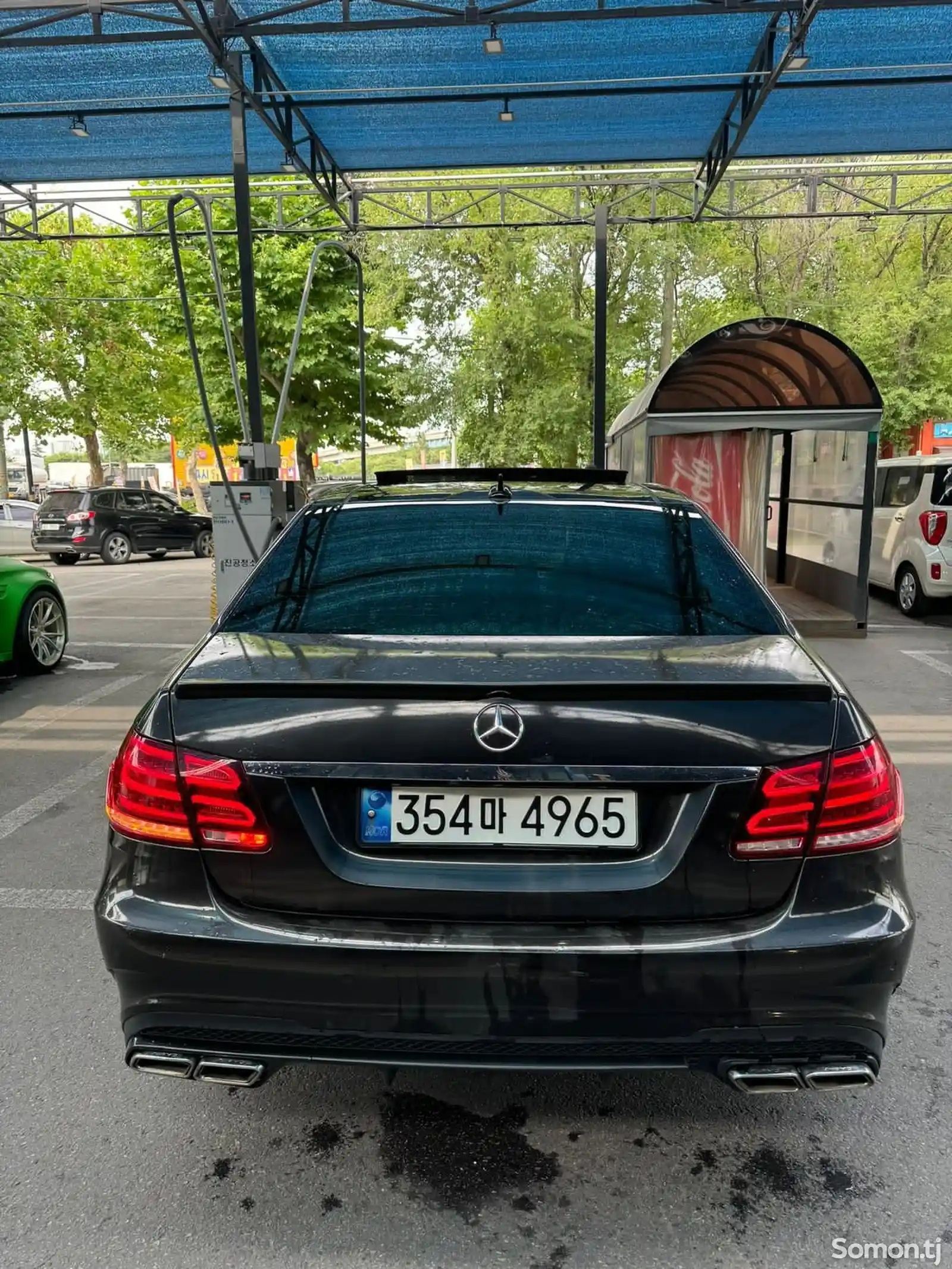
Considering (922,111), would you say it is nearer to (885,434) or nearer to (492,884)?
(492,884)

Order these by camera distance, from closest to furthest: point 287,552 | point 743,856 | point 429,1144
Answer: point 743,856
point 429,1144
point 287,552

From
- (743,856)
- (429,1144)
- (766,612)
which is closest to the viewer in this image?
(743,856)

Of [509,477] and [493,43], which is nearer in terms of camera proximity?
→ [509,477]

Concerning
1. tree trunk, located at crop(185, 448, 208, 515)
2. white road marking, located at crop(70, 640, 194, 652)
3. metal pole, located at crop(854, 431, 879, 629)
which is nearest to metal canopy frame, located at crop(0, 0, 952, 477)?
white road marking, located at crop(70, 640, 194, 652)

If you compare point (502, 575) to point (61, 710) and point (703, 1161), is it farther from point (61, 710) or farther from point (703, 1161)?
point (61, 710)

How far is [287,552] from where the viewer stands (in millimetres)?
2893

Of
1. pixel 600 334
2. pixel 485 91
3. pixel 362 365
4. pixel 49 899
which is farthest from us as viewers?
pixel 600 334

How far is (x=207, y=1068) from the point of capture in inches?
80.6

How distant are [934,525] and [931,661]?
2.72 metres

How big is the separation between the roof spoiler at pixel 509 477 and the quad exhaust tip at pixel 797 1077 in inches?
75.3

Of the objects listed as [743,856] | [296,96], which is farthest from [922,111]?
[743,856]

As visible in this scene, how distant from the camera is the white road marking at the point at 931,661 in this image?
27.5 feet

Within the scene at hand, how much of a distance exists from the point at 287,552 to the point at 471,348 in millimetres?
22733

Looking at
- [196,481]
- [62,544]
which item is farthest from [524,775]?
[196,481]
